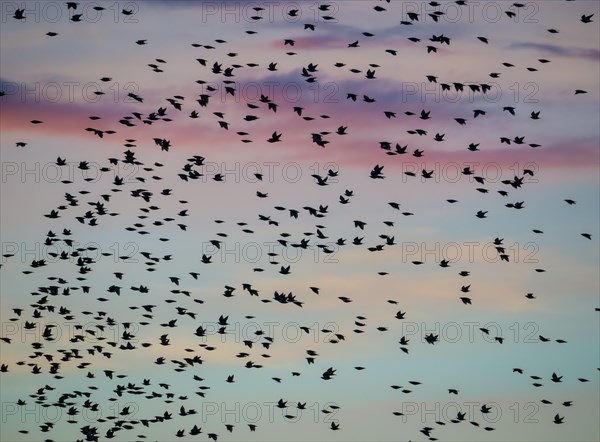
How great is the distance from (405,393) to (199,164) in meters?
16.4

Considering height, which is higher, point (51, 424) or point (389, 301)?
point (389, 301)

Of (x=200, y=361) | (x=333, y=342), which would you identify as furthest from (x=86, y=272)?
(x=333, y=342)

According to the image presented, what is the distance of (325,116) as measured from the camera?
193ft

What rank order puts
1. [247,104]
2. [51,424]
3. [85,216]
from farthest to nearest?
[51,424] < [85,216] < [247,104]

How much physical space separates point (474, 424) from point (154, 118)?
2317 centimetres

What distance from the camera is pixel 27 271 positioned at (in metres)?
63.2

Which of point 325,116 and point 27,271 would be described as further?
point 27,271

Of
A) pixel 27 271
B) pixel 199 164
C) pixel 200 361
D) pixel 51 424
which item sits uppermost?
pixel 199 164

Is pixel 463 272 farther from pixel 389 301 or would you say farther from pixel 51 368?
pixel 51 368

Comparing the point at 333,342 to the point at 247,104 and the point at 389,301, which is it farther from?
the point at 247,104

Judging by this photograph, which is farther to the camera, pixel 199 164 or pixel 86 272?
pixel 86 272

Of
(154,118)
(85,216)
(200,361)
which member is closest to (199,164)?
(154,118)

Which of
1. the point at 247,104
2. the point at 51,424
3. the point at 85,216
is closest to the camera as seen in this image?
the point at 247,104

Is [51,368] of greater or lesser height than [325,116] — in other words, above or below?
below
